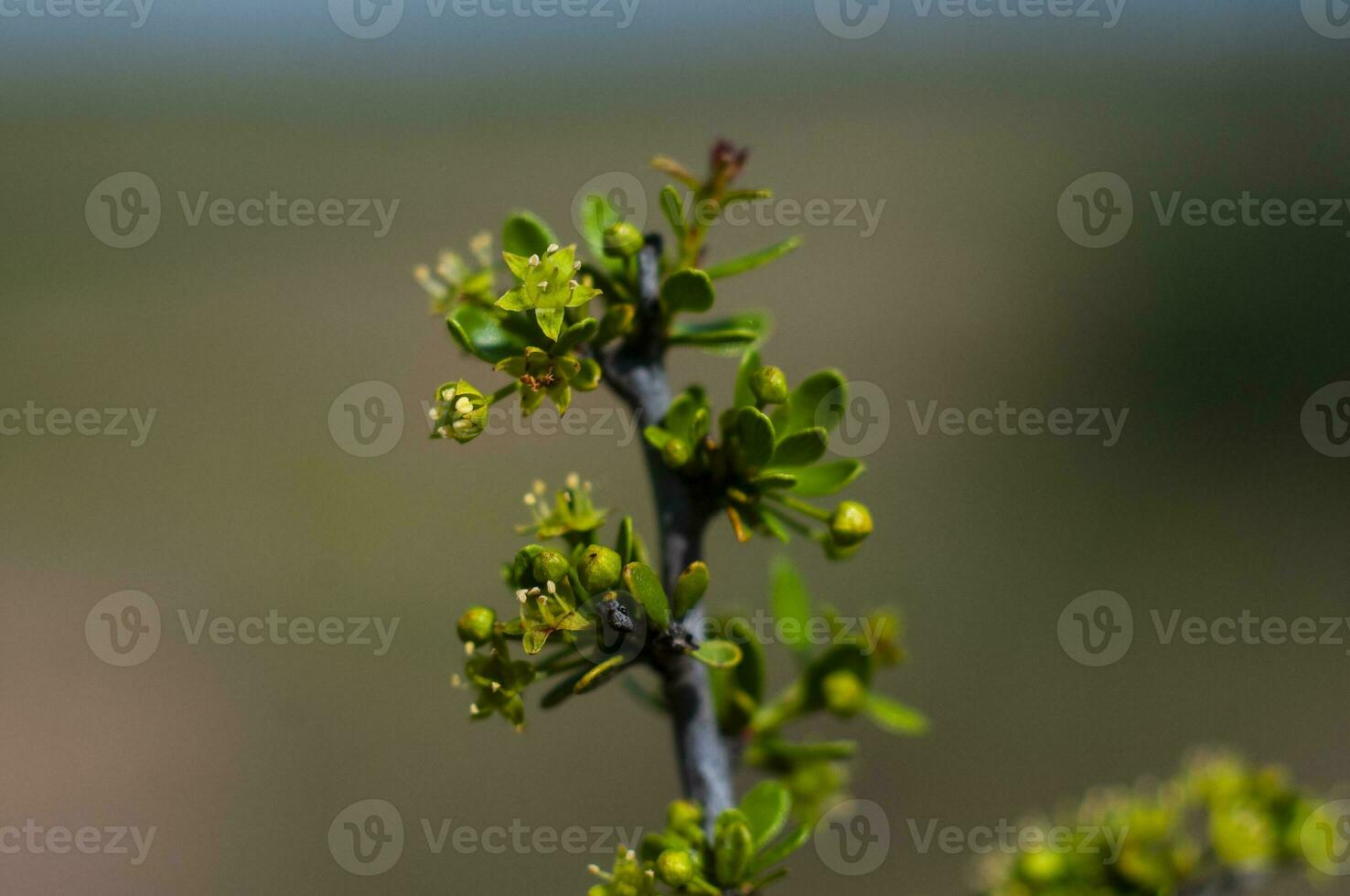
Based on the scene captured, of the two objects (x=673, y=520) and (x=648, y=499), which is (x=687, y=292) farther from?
(x=648, y=499)

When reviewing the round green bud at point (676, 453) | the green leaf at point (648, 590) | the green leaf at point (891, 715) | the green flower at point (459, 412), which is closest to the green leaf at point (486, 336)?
the green flower at point (459, 412)

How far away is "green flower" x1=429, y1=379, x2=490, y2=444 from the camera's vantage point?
5.14 ft

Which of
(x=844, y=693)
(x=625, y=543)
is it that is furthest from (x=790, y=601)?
(x=625, y=543)

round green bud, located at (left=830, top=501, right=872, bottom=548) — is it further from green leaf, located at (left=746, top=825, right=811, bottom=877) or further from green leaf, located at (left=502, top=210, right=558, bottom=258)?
green leaf, located at (left=502, top=210, right=558, bottom=258)

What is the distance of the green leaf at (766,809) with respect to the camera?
1.63 metres

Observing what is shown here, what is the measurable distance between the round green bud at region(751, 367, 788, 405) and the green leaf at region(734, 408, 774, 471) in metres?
0.05

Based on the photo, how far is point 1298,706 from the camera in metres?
10.0

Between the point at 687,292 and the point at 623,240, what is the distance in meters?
0.15

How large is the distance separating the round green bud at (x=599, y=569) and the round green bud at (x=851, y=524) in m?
0.42

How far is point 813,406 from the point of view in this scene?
1667mm

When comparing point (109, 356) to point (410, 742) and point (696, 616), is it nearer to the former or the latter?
point (410, 742)

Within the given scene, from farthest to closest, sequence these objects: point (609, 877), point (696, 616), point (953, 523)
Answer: point (953, 523) → point (696, 616) → point (609, 877)

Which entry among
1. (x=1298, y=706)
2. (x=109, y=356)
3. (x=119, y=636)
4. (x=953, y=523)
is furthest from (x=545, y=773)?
(x=109, y=356)

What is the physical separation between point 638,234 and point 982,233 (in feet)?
60.7
